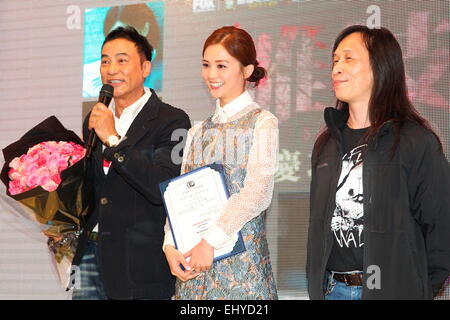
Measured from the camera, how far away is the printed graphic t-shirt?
219 centimetres

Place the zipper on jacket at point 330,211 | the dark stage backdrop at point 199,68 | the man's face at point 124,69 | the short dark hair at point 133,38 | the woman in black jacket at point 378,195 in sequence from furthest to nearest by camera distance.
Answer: the dark stage backdrop at point 199,68 → the short dark hair at point 133,38 → the man's face at point 124,69 → the zipper on jacket at point 330,211 → the woman in black jacket at point 378,195

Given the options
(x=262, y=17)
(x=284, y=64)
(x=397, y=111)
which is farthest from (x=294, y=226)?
(x=397, y=111)

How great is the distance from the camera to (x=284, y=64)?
3.76 meters

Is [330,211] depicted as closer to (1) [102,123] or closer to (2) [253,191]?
(2) [253,191]

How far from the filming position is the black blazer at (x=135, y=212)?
2.52 m

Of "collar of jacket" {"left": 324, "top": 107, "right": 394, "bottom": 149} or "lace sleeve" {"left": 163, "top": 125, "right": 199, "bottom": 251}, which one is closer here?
"collar of jacket" {"left": 324, "top": 107, "right": 394, "bottom": 149}

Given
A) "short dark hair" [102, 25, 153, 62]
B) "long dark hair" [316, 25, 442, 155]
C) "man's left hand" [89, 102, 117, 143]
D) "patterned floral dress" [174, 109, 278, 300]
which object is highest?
"short dark hair" [102, 25, 153, 62]

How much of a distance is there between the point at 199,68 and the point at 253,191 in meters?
1.80

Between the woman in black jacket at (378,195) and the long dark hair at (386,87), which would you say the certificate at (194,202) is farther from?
the long dark hair at (386,87)

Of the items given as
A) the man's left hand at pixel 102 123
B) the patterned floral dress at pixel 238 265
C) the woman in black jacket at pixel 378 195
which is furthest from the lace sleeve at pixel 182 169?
the woman in black jacket at pixel 378 195

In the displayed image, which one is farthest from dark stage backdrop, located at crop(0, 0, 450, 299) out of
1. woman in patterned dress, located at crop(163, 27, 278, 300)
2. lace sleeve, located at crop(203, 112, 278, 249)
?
lace sleeve, located at crop(203, 112, 278, 249)

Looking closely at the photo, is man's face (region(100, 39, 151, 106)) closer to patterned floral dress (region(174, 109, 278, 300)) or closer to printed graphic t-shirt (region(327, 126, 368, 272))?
patterned floral dress (region(174, 109, 278, 300))

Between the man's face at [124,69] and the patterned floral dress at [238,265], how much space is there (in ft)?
1.76

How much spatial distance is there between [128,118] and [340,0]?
1482mm
